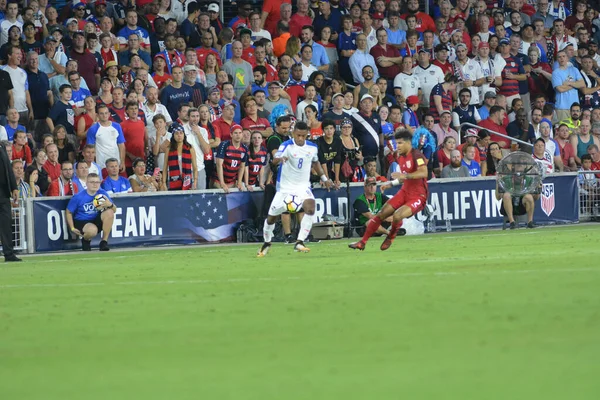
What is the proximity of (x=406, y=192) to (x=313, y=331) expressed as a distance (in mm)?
9171

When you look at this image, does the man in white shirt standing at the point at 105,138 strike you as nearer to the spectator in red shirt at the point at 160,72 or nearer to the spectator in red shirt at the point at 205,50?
the spectator in red shirt at the point at 160,72

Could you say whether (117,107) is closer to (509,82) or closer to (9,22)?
(9,22)

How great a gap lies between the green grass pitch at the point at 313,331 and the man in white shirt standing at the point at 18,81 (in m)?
7.51

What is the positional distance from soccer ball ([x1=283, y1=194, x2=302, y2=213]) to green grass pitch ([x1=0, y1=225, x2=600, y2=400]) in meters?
2.84

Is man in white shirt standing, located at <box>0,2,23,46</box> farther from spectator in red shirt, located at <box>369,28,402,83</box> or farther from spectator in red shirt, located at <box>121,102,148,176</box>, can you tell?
spectator in red shirt, located at <box>369,28,402,83</box>

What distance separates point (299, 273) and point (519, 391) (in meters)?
7.59

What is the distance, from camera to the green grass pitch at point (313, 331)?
6191 millimetres

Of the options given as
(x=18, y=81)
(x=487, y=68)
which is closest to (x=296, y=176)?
(x=18, y=81)

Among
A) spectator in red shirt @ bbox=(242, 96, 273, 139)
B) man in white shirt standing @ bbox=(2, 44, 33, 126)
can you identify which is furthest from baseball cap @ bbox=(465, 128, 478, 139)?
man in white shirt standing @ bbox=(2, 44, 33, 126)

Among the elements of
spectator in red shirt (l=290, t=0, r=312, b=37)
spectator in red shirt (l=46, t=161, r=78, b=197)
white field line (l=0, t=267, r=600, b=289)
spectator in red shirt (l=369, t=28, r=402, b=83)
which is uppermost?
spectator in red shirt (l=290, t=0, r=312, b=37)

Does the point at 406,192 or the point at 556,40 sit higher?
the point at 556,40

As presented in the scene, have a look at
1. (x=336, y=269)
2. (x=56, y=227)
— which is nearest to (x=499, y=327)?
(x=336, y=269)

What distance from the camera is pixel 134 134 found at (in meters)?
21.7

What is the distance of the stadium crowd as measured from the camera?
21.5 meters
